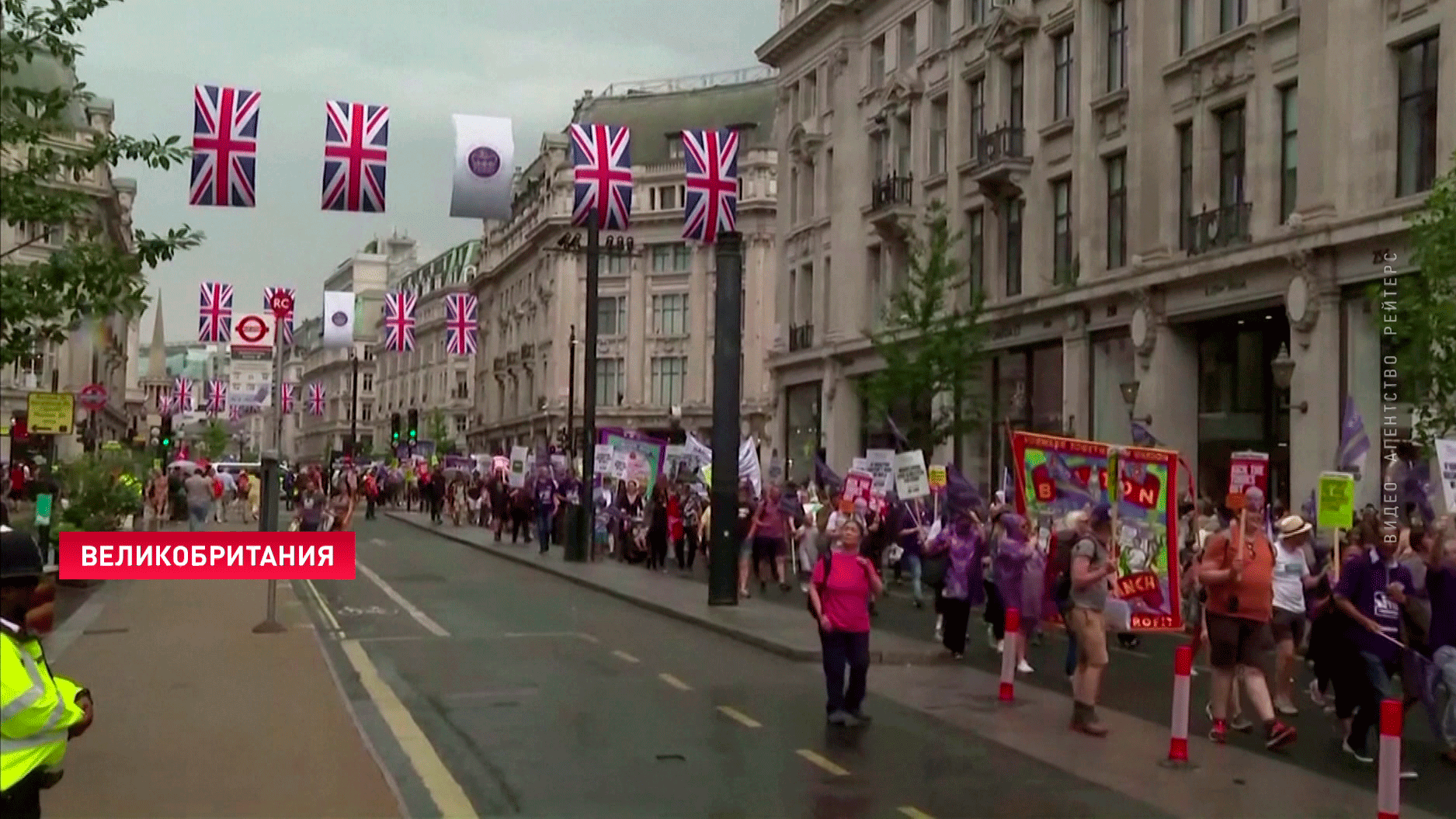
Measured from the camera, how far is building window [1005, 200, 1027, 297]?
40219 millimetres

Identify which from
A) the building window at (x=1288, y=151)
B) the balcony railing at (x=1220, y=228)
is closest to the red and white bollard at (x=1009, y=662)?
the building window at (x=1288, y=151)

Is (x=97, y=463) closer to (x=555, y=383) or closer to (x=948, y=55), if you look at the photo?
(x=948, y=55)

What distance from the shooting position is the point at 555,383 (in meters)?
90.4

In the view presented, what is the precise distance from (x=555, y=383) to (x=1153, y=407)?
59323 millimetres

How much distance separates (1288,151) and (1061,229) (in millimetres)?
8420

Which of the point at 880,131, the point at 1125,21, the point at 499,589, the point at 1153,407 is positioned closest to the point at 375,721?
the point at 499,589

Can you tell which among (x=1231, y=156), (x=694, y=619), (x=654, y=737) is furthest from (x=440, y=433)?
(x=654, y=737)

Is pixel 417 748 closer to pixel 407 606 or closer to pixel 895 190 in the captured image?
pixel 407 606

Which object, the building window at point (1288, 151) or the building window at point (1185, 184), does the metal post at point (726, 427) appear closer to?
the building window at point (1288, 151)

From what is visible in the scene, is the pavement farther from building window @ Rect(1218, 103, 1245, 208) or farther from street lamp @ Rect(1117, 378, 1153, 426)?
building window @ Rect(1218, 103, 1245, 208)

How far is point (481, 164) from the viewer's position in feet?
75.0

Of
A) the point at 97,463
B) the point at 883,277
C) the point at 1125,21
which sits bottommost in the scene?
the point at 97,463

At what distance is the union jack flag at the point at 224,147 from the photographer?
60.8 ft

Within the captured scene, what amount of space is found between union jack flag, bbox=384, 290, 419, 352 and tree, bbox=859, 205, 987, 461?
1154 cm
